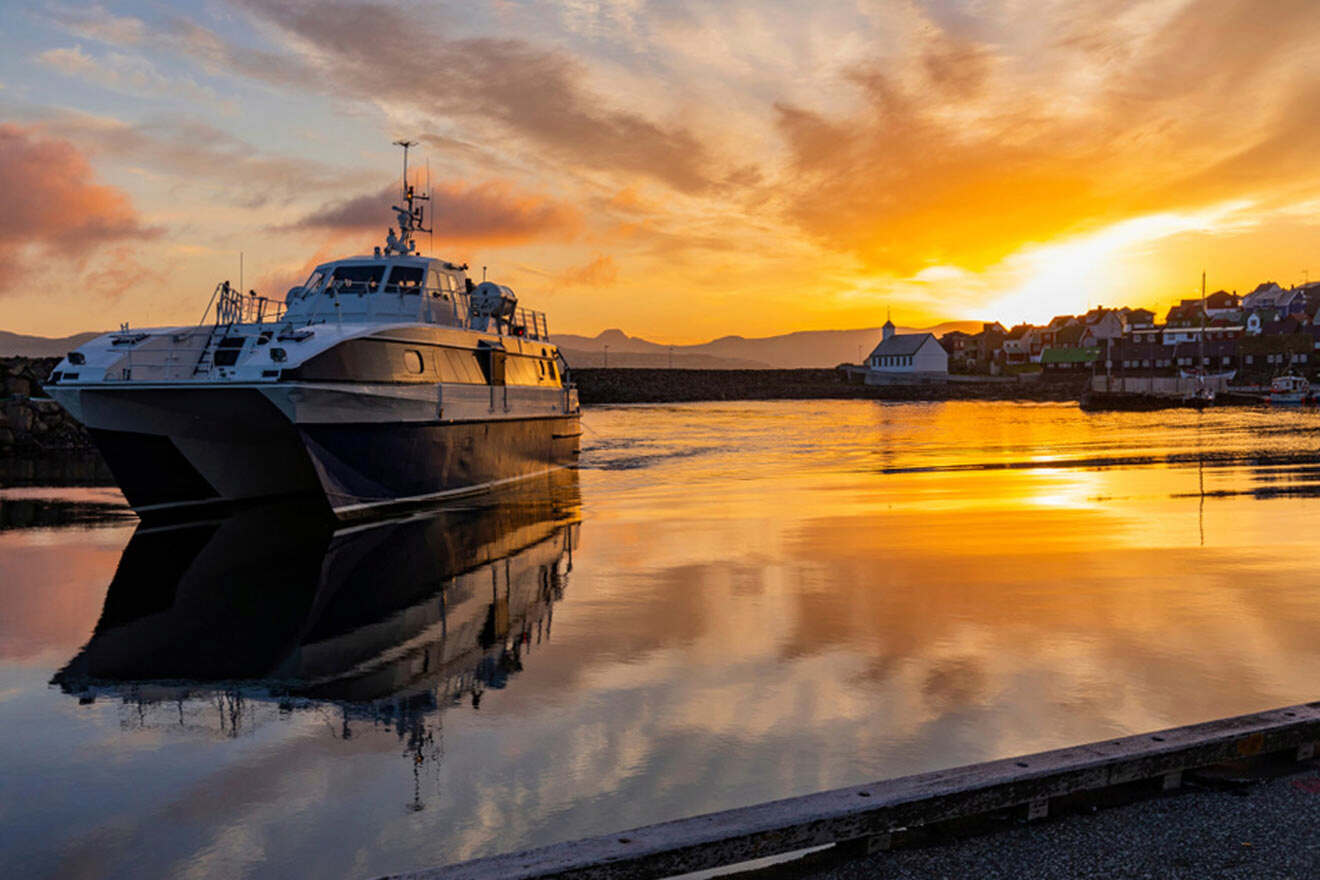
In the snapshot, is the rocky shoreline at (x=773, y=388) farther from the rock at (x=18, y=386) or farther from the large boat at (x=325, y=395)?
the large boat at (x=325, y=395)

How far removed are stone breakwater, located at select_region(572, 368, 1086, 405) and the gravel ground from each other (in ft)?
325

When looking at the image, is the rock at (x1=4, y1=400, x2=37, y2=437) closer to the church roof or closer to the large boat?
the large boat

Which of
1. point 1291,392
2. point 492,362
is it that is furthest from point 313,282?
point 1291,392

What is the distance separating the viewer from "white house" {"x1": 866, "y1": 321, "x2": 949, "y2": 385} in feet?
455

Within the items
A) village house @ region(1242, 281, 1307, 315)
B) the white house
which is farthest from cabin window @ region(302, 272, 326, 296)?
village house @ region(1242, 281, 1307, 315)

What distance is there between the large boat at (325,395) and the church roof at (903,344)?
129 metres

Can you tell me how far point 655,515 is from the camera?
63.9 feet

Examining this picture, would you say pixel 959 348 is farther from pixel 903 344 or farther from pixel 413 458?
pixel 413 458

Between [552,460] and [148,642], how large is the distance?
16.9 metres

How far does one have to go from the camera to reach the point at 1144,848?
464 centimetres

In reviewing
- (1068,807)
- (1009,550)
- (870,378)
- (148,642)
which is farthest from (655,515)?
(870,378)

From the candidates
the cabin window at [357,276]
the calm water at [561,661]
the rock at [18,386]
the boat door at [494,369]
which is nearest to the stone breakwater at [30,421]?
the rock at [18,386]

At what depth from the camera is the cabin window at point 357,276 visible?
834 inches

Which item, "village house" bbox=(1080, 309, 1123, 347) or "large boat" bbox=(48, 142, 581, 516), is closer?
"large boat" bbox=(48, 142, 581, 516)
